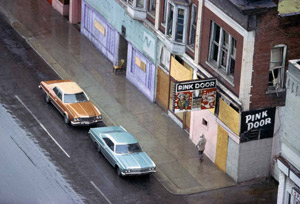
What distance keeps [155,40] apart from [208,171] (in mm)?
9775

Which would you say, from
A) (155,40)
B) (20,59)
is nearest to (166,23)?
(155,40)

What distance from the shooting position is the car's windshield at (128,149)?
51.2 metres

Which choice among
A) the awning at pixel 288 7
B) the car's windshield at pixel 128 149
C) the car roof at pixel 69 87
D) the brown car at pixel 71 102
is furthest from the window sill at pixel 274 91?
the car roof at pixel 69 87

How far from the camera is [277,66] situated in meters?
49.7

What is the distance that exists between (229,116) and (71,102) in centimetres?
1057

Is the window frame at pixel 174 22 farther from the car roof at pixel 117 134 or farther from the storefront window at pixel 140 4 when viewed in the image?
the car roof at pixel 117 134

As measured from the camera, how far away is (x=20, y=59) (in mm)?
63469

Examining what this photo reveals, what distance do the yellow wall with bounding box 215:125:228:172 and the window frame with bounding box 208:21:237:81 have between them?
10.7 ft

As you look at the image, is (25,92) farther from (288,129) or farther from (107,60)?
(288,129)

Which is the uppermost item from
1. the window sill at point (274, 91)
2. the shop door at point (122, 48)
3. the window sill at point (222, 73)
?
the window sill at point (222, 73)

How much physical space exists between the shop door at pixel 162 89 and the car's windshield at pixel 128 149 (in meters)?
6.84

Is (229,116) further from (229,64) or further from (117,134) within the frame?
(117,134)

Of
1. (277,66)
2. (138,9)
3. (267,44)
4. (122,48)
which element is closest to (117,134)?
(138,9)

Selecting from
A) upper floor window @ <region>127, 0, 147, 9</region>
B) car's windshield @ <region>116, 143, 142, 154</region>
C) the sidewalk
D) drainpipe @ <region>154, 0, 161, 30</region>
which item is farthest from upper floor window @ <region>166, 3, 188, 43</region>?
car's windshield @ <region>116, 143, 142, 154</region>
